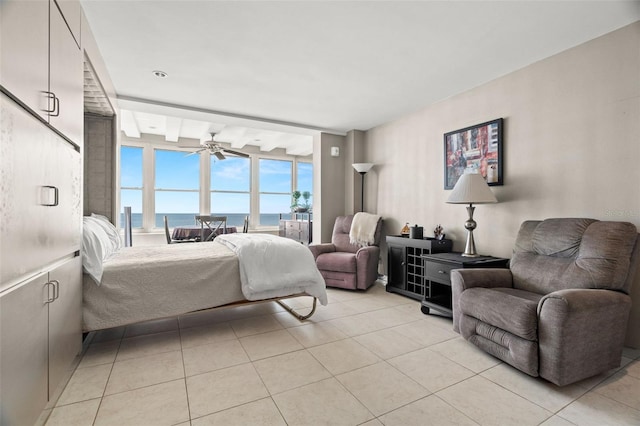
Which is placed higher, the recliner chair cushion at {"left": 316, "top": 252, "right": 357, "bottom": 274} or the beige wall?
the beige wall

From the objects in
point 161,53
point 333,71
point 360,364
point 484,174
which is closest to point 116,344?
point 360,364

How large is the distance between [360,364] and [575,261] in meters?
1.80

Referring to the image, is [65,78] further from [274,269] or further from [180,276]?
[274,269]

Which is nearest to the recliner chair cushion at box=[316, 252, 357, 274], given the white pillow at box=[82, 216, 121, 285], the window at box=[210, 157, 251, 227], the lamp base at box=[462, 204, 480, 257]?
the lamp base at box=[462, 204, 480, 257]

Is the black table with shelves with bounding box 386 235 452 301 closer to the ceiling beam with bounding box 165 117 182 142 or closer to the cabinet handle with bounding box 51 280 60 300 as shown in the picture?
the cabinet handle with bounding box 51 280 60 300

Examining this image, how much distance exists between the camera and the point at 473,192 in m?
2.97

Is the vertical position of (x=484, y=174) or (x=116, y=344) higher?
(x=484, y=174)

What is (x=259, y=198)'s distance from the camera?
7465 mm

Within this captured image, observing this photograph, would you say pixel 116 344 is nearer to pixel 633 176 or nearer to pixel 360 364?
pixel 360 364

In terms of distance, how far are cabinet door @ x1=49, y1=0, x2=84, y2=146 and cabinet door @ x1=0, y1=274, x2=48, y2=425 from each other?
90cm

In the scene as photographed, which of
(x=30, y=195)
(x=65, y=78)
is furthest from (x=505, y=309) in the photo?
(x=65, y=78)

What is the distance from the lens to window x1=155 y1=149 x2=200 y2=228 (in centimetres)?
653

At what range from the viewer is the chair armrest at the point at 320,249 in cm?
447

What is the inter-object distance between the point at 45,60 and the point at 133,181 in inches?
214
